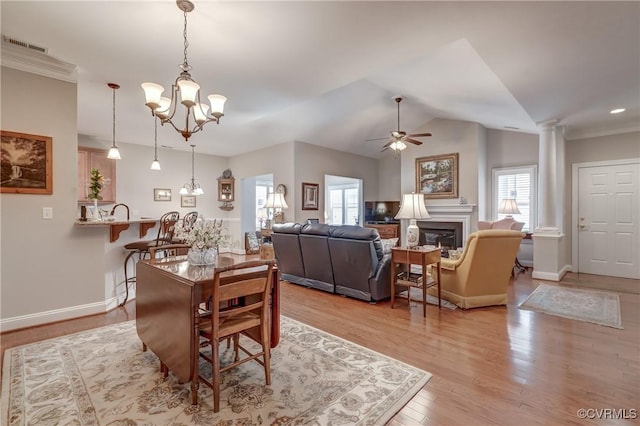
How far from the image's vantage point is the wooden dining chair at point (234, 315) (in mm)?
1755

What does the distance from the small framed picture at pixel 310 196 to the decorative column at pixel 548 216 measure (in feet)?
14.8

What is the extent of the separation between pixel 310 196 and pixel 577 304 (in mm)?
5147

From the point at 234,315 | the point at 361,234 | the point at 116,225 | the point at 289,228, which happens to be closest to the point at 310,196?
the point at 289,228

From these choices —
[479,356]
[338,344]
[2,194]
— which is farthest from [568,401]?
[2,194]

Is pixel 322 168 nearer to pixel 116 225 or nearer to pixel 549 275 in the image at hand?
pixel 116 225

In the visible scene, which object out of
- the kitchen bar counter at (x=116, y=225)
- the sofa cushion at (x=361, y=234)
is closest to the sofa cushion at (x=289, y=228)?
the sofa cushion at (x=361, y=234)

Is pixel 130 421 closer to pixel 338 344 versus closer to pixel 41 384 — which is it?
pixel 41 384

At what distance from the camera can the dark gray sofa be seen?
12.4ft

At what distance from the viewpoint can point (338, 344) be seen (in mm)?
2664

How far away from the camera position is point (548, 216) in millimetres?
5199

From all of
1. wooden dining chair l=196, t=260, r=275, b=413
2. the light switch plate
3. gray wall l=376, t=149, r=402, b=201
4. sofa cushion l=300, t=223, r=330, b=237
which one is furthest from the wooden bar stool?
gray wall l=376, t=149, r=402, b=201

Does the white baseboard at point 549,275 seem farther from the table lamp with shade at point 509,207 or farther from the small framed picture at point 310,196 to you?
the small framed picture at point 310,196

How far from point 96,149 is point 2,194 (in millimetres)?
3830

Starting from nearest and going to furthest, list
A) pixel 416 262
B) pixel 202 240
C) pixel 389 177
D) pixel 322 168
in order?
1. pixel 202 240
2. pixel 416 262
3. pixel 322 168
4. pixel 389 177
